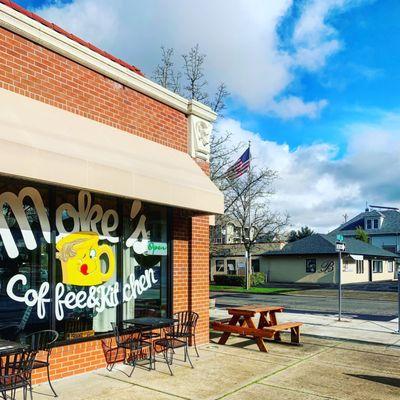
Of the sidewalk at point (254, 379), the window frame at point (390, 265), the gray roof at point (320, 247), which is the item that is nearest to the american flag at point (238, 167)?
the sidewalk at point (254, 379)

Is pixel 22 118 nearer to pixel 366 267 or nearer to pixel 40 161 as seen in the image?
pixel 40 161

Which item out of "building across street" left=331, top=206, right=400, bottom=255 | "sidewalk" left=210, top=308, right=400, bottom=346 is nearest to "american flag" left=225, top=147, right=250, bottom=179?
"sidewalk" left=210, top=308, right=400, bottom=346

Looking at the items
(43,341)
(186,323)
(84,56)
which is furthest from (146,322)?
(84,56)

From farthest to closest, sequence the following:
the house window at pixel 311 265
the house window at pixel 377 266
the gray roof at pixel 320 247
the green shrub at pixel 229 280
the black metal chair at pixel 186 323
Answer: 1. the house window at pixel 377 266
2. the house window at pixel 311 265
3. the gray roof at pixel 320 247
4. the green shrub at pixel 229 280
5. the black metal chair at pixel 186 323

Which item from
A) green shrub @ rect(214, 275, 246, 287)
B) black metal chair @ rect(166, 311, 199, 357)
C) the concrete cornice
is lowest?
green shrub @ rect(214, 275, 246, 287)

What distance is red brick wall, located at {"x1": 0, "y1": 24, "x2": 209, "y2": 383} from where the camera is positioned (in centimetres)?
650

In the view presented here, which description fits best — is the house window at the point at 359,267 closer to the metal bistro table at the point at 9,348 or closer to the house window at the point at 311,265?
the house window at the point at 311,265

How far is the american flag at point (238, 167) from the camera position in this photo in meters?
18.8

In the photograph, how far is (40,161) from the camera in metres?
5.57

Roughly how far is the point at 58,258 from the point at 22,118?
2081 mm

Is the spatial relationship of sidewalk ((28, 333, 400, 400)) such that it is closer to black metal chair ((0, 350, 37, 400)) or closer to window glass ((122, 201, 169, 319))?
black metal chair ((0, 350, 37, 400))

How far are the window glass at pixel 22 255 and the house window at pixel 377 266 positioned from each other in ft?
151

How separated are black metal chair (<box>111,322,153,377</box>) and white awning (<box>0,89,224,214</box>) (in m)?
2.26

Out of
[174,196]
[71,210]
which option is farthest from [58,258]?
[174,196]
